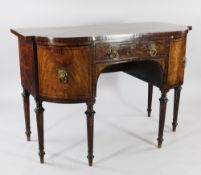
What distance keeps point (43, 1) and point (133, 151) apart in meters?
1.39

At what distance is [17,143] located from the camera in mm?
2324

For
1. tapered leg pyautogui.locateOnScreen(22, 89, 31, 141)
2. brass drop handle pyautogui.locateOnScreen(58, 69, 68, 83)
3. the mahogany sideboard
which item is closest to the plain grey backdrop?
tapered leg pyautogui.locateOnScreen(22, 89, 31, 141)

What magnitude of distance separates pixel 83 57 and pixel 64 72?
0.13 metres

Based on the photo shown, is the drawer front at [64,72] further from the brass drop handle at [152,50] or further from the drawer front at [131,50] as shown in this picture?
the brass drop handle at [152,50]

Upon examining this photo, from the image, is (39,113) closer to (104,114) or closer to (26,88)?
(26,88)

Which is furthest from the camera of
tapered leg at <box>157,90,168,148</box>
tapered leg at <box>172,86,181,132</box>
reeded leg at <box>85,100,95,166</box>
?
tapered leg at <box>172,86,181,132</box>

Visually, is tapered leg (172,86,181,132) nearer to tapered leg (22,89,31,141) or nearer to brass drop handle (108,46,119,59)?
brass drop handle (108,46,119,59)

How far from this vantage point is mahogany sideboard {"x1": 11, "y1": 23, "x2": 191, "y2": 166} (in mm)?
1831

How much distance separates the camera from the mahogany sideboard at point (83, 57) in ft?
6.01

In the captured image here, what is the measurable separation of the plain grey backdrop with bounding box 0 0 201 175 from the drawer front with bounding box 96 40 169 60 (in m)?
0.64

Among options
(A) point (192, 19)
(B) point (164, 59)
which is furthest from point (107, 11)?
(B) point (164, 59)

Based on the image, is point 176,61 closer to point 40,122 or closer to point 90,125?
point 90,125

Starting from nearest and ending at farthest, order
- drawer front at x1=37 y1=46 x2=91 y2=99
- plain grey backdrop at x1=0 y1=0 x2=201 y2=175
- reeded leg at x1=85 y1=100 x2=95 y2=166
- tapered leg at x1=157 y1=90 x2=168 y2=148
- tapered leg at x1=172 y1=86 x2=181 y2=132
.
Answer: drawer front at x1=37 y1=46 x2=91 y2=99, reeded leg at x1=85 y1=100 x2=95 y2=166, plain grey backdrop at x1=0 y1=0 x2=201 y2=175, tapered leg at x1=157 y1=90 x2=168 y2=148, tapered leg at x1=172 y1=86 x2=181 y2=132

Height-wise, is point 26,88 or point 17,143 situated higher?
point 26,88
